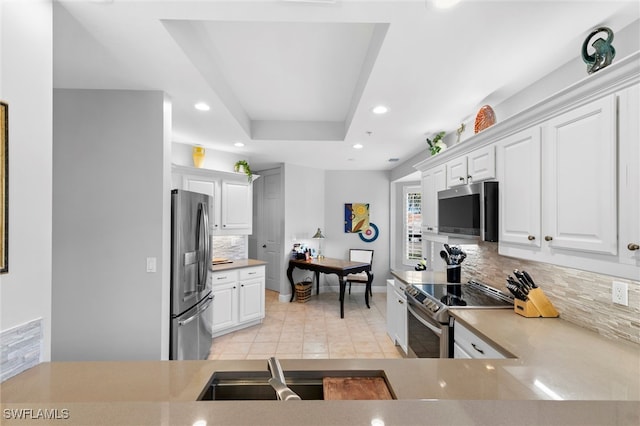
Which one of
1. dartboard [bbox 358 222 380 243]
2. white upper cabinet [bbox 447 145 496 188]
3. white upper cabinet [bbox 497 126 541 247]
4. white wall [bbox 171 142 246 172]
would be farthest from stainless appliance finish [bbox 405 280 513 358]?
white wall [bbox 171 142 246 172]

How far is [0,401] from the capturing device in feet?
2.84

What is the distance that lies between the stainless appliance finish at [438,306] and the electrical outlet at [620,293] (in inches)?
25.0

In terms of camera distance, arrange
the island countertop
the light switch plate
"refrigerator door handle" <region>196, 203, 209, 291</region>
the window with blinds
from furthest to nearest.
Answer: the window with blinds → "refrigerator door handle" <region>196, 203, 209, 291</region> → the light switch plate → the island countertop

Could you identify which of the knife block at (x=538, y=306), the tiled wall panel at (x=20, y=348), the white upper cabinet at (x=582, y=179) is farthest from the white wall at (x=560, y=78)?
the tiled wall panel at (x=20, y=348)

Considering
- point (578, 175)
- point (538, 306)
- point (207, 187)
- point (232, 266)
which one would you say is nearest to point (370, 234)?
point (232, 266)

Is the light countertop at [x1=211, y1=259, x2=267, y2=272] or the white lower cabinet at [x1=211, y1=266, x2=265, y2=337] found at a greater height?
the light countertop at [x1=211, y1=259, x2=267, y2=272]

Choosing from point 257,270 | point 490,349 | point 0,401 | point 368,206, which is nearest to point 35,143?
point 0,401

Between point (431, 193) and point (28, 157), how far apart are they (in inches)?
125

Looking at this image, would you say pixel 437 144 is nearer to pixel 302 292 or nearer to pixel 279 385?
pixel 279 385

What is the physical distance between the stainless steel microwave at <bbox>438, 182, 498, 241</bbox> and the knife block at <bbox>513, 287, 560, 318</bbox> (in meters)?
0.42

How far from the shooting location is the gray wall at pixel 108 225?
2.11 metres

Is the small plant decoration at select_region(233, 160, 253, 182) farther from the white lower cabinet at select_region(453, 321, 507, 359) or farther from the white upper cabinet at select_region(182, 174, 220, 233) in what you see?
the white lower cabinet at select_region(453, 321, 507, 359)

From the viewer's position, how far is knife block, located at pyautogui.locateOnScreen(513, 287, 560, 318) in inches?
73.1

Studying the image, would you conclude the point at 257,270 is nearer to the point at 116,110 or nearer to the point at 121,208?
the point at 121,208
